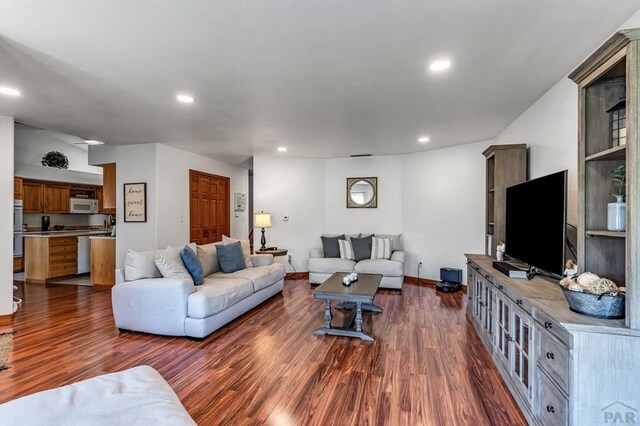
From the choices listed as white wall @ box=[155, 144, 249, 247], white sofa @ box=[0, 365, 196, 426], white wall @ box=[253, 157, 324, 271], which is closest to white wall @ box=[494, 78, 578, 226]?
white sofa @ box=[0, 365, 196, 426]

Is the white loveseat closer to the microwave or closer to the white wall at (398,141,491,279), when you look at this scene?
the white wall at (398,141,491,279)

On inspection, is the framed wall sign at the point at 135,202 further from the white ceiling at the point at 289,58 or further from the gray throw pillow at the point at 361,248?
the gray throw pillow at the point at 361,248

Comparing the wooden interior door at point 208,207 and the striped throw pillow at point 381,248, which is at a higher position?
the wooden interior door at point 208,207

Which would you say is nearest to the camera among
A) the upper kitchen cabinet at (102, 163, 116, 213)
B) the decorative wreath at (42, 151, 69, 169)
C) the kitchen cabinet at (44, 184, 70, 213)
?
the upper kitchen cabinet at (102, 163, 116, 213)

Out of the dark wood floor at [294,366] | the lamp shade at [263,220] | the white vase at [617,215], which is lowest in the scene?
the dark wood floor at [294,366]

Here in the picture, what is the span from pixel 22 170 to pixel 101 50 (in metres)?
6.12

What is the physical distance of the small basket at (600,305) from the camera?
1.50 meters

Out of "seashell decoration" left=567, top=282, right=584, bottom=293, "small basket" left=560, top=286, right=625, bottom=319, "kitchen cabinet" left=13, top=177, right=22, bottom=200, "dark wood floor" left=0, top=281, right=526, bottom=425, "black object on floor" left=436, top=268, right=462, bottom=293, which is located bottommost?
"dark wood floor" left=0, top=281, right=526, bottom=425

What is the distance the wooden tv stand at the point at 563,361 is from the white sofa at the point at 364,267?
282cm

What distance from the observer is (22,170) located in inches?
247

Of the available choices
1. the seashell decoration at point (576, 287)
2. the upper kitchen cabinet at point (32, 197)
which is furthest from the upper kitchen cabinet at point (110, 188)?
the seashell decoration at point (576, 287)

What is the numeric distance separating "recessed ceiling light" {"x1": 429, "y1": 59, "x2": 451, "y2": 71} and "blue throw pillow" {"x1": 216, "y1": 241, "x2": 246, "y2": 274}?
3410 mm

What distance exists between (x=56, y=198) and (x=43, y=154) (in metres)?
1.08

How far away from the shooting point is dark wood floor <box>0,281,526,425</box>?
200 centimetres
